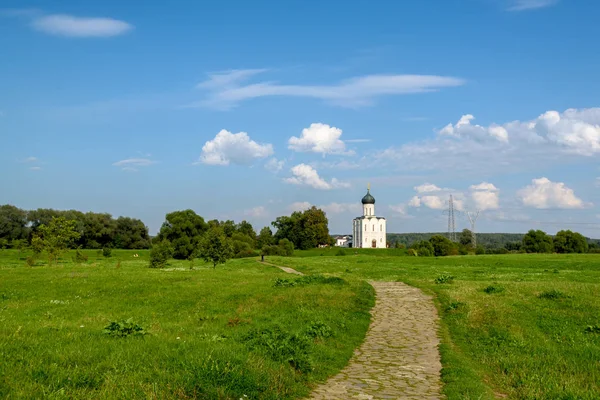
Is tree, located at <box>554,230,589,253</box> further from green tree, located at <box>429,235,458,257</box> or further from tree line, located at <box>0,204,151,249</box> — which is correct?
tree line, located at <box>0,204,151,249</box>

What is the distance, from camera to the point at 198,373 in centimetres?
891

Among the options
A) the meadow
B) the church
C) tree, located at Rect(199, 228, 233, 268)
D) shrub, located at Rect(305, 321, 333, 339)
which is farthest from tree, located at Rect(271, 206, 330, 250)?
shrub, located at Rect(305, 321, 333, 339)

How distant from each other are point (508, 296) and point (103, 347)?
704 inches

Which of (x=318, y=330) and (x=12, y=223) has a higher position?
(x=12, y=223)

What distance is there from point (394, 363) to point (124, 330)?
6.63m

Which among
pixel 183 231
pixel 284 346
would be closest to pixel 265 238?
pixel 183 231

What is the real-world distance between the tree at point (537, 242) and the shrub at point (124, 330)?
12386cm

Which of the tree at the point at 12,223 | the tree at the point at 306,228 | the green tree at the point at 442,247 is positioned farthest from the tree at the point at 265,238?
the tree at the point at 12,223

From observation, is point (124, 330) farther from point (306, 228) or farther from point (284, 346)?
point (306, 228)

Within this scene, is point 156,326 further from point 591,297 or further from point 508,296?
point 591,297

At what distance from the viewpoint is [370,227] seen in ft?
589

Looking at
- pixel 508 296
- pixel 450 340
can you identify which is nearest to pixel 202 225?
pixel 508 296

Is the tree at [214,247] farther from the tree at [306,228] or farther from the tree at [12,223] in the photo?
the tree at [306,228]

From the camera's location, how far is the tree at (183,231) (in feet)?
298
